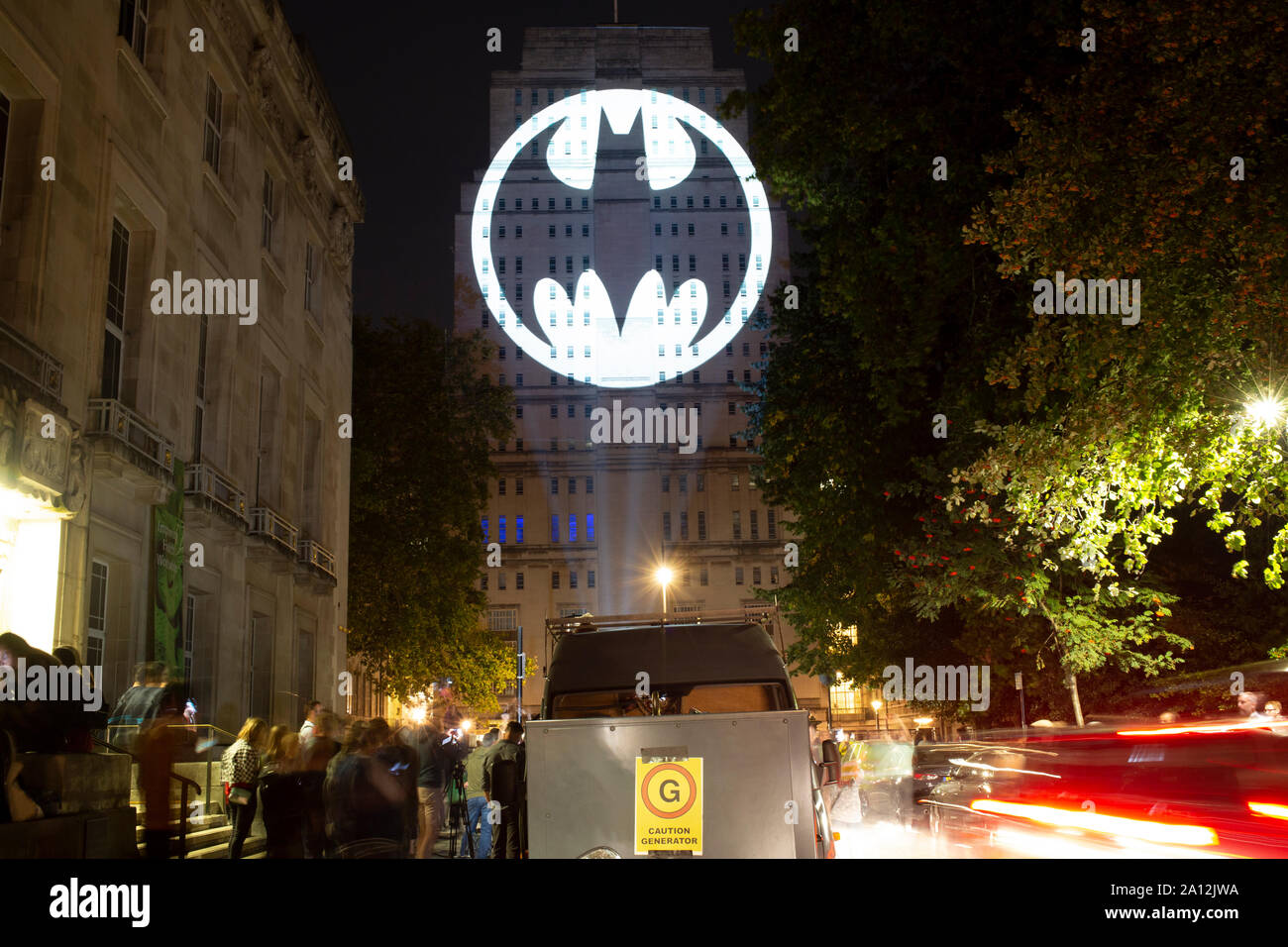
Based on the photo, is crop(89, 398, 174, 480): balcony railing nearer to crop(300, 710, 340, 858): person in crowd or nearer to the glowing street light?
crop(300, 710, 340, 858): person in crowd

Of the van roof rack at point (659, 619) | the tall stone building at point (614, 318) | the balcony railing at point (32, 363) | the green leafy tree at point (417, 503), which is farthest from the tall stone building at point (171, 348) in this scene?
the tall stone building at point (614, 318)

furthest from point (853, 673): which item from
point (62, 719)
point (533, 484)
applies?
point (533, 484)

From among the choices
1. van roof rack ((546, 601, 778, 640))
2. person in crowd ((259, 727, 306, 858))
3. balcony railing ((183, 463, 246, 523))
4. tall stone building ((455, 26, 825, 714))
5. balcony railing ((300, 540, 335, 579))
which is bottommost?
person in crowd ((259, 727, 306, 858))

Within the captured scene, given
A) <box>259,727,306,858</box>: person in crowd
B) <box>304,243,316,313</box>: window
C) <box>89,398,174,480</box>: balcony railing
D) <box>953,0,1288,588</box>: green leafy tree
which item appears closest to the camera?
<box>259,727,306,858</box>: person in crowd

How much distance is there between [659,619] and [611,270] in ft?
396

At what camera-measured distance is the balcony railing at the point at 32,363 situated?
45.6 feet

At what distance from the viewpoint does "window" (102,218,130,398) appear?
1928 cm

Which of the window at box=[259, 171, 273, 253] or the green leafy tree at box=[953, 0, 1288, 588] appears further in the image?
the window at box=[259, 171, 273, 253]

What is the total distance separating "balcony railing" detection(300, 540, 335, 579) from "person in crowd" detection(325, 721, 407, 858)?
77.1 ft

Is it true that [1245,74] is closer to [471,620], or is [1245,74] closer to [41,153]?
[41,153]

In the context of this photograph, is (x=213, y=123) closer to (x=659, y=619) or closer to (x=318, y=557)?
(x=318, y=557)

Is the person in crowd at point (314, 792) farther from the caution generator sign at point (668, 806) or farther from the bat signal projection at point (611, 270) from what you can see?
the bat signal projection at point (611, 270)

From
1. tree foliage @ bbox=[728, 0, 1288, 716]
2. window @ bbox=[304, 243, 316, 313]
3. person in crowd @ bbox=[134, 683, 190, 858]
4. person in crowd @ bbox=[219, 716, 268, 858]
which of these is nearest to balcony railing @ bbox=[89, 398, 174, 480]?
person in crowd @ bbox=[219, 716, 268, 858]
